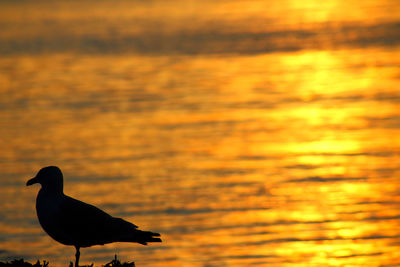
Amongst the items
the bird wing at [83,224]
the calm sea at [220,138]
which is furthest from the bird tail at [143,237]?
the calm sea at [220,138]

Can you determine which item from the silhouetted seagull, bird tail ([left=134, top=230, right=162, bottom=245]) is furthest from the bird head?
bird tail ([left=134, top=230, right=162, bottom=245])

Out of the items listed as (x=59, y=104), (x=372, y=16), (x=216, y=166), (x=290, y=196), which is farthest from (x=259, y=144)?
(x=372, y=16)

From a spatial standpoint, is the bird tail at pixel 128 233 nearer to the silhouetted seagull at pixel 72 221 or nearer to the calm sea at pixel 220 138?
the silhouetted seagull at pixel 72 221

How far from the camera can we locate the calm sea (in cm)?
2263

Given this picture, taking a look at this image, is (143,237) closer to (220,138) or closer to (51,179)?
(51,179)

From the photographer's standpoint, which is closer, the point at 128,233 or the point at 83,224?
the point at 83,224

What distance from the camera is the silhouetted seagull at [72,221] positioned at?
1614 cm

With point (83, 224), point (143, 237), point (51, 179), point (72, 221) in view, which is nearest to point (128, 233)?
point (143, 237)

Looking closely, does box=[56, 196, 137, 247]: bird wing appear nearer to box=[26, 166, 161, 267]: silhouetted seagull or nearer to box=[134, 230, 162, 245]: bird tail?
box=[26, 166, 161, 267]: silhouetted seagull

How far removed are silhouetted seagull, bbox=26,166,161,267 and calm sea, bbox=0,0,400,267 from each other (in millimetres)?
4786

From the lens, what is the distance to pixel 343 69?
37.9m

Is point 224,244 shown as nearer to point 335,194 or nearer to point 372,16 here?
point 335,194

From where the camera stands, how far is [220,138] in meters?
29.6

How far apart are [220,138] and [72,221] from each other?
13.7 meters
